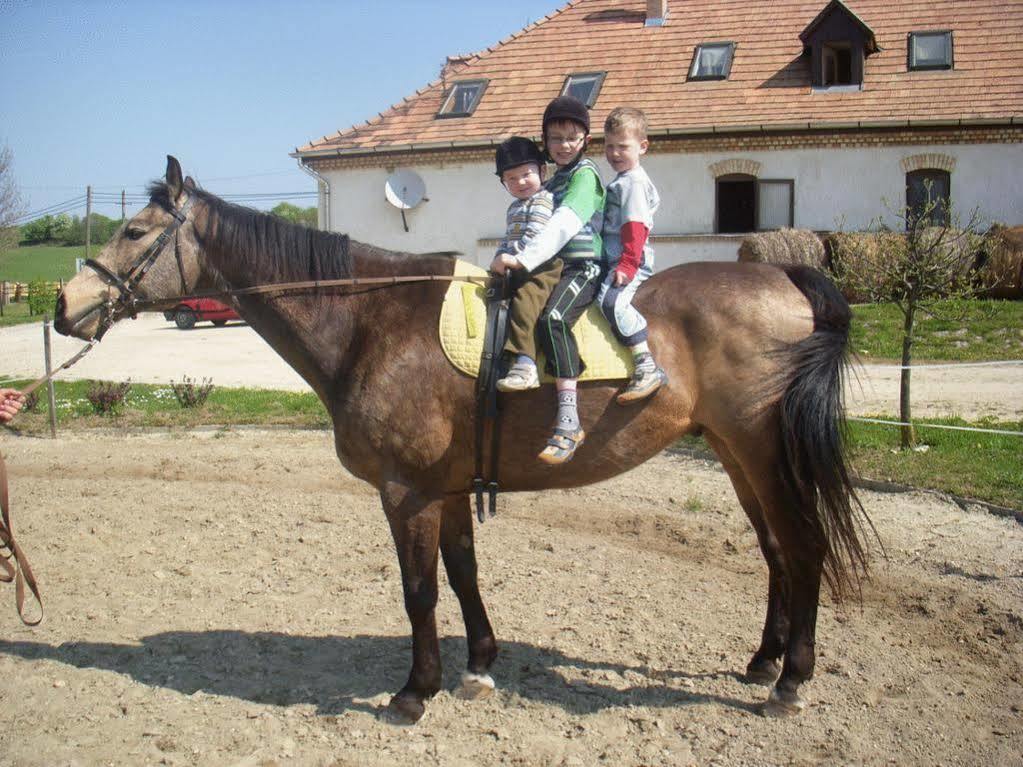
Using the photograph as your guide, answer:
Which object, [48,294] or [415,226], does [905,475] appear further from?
[48,294]

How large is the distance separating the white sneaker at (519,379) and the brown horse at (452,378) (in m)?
0.15

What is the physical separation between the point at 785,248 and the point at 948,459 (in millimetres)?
11223

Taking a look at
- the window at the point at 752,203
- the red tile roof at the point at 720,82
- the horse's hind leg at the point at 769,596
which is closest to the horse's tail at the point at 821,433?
the horse's hind leg at the point at 769,596

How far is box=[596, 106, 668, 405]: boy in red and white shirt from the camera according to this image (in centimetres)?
403

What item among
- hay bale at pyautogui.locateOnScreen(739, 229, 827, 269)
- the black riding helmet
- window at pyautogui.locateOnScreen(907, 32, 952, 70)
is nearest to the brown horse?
the black riding helmet

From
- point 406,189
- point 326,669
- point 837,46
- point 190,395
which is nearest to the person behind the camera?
point 326,669

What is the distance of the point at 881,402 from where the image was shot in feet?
34.8

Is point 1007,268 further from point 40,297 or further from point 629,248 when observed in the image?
point 40,297

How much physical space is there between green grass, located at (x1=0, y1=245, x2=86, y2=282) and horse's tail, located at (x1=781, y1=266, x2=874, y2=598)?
172 ft

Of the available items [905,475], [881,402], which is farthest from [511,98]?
[905,475]

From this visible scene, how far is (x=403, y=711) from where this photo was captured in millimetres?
4148

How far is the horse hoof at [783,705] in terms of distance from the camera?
4.11 metres

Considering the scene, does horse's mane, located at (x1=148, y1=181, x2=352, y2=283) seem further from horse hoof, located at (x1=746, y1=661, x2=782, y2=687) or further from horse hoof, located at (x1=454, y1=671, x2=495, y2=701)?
horse hoof, located at (x1=746, y1=661, x2=782, y2=687)

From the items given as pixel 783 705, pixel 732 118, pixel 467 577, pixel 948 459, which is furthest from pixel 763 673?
pixel 732 118
